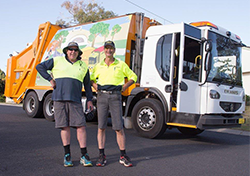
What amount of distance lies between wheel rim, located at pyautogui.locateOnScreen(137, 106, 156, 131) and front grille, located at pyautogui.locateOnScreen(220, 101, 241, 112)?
1608 millimetres

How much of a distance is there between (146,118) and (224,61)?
237 centimetres

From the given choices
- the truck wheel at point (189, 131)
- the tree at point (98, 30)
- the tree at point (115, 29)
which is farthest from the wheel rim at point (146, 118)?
the tree at point (98, 30)

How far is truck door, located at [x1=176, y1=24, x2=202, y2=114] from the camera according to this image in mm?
6523

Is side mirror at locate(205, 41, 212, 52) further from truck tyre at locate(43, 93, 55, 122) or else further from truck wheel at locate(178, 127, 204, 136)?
truck tyre at locate(43, 93, 55, 122)

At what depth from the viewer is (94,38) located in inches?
357

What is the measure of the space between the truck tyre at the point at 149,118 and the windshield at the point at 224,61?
54.7 inches

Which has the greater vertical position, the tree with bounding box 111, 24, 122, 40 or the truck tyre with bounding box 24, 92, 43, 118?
the tree with bounding box 111, 24, 122, 40

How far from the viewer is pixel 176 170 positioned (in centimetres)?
443

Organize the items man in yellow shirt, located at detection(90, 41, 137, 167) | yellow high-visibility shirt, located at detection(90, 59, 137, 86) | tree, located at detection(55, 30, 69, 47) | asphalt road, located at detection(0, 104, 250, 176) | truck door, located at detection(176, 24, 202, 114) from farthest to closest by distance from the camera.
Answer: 1. tree, located at detection(55, 30, 69, 47)
2. truck door, located at detection(176, 24, 202, 114)
3. yellow high-visibility shirt, located at detection(90, 59, 137, 86)
4. man in yellow shirt, located at detection(90, 41, 137, 167)
5. asphalt road, located at detection(0, 104, 250, 176)

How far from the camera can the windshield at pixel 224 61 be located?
22.6 feet

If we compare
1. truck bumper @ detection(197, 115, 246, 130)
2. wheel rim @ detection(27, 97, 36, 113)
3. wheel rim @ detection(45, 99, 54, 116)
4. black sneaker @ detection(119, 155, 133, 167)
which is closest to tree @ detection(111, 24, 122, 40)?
wheel rim @ detection(45, 99, 54, 116)

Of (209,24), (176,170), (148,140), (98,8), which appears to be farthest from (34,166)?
(98,8)

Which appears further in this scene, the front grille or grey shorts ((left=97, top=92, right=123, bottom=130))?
the front grille

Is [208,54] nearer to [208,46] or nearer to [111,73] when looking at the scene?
[208,46]
